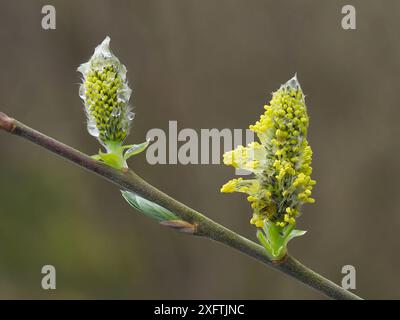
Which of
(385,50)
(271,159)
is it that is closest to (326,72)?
(385,50)

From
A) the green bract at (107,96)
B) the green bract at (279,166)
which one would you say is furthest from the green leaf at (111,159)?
the green bract at (279,166)

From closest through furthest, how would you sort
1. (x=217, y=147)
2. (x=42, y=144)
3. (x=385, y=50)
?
(x=42, y=144) < (x=217, y=147) < (x=385, y=50)

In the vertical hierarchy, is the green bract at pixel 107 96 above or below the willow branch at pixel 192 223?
above

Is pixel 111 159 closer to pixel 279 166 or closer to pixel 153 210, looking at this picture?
pixel 153 210

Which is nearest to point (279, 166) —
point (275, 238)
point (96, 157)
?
point (275, 238)

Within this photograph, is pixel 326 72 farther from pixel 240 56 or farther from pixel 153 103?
pixel 153 103

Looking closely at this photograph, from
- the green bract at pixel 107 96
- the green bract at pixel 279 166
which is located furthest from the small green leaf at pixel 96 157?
the green bract at pixel 279 166

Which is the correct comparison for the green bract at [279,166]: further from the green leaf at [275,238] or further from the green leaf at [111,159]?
the green leaf at [111,159]

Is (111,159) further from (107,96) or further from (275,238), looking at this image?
(275,238)

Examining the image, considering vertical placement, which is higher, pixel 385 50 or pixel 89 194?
pixel 385 50

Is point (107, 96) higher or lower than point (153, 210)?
higher

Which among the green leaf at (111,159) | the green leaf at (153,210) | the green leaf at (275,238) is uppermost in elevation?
the green leaf at (111,159)
